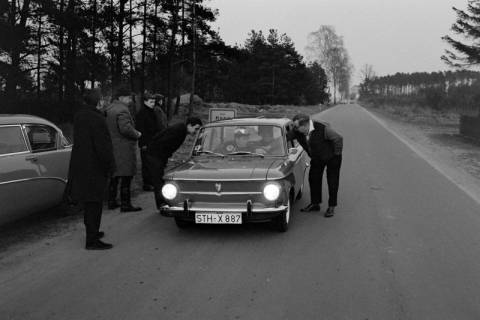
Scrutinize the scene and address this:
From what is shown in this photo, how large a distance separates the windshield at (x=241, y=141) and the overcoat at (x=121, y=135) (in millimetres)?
1051

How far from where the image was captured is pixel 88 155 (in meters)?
5.67

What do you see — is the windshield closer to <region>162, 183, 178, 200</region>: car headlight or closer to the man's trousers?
the man's trousers

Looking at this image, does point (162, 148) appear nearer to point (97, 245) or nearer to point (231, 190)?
point (231, 190)

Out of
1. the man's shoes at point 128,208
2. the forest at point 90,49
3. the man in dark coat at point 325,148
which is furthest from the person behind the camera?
the forest at point 90,49

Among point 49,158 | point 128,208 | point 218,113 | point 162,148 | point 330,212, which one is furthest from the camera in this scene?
point 218,113

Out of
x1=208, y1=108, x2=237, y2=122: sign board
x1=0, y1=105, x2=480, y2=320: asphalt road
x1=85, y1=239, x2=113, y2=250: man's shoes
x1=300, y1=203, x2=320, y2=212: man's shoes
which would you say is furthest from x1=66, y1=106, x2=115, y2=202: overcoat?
x1=208, y1=108, x2=237, y2=122: sign board

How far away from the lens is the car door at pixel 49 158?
21.5 feet

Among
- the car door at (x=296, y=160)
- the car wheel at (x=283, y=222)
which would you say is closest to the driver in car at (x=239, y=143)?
Result: the car door at (x=296, y=160)

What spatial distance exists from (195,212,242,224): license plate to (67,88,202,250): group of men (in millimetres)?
1137

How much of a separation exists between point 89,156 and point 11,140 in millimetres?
1310

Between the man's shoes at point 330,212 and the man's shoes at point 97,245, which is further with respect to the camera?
the man's shoes at point 330,212

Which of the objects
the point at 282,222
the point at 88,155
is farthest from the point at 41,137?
the point at 282,222

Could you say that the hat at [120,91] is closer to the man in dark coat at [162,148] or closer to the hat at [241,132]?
the man in dark coat at [162,148]

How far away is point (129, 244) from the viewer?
19.5 feet
